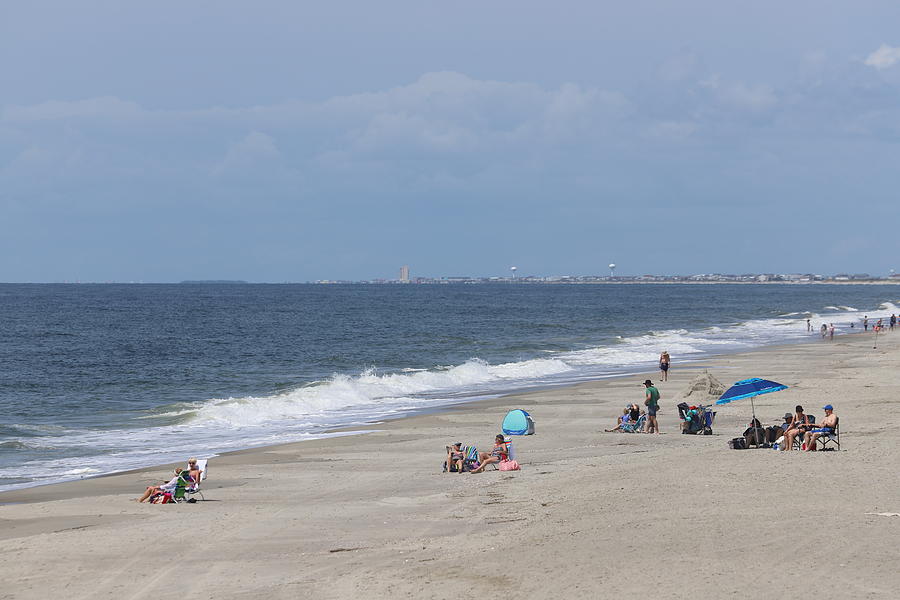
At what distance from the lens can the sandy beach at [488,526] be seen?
10.5 meters

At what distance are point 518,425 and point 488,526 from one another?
34.3 feet

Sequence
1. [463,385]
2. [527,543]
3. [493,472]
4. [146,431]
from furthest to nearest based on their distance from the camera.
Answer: [463,385] < [146,431] < [493,472] < [527,543]

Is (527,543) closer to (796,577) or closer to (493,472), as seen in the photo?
(796,577)

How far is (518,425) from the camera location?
23.7 meters

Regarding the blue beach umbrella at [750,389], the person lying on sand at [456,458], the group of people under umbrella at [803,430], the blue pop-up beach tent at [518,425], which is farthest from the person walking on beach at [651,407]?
the person lying on sand at [456,458]

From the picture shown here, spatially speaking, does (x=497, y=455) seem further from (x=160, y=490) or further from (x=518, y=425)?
(x=160, y=490)

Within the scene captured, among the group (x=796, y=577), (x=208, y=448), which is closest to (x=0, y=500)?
(x=208, y=448)

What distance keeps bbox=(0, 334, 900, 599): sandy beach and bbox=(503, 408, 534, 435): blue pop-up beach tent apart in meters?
1.15

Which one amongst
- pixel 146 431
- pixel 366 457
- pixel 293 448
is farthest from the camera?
pixel 146 431

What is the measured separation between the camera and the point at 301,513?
14.8 meters

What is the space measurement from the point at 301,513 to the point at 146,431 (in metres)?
13.8

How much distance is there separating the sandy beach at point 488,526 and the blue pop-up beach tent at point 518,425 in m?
1.15

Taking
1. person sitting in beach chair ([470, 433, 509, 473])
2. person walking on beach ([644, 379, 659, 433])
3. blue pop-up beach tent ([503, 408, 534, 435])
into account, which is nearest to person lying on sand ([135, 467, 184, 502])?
person sitting in beach chair ([470, 433, 509, 473])

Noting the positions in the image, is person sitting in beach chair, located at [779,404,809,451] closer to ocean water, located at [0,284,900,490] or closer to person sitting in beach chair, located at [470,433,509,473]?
person sitting in beach chair, located at [470,433,509,473]
